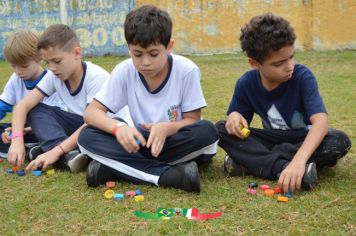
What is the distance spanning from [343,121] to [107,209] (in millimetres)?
2755

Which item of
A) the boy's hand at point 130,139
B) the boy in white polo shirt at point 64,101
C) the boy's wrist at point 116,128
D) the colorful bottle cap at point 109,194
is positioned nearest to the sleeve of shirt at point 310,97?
the boy's hand at point 130,139

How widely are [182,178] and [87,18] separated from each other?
11.7 metres

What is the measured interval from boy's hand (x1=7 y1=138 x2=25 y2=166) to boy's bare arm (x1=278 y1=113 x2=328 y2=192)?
1.76 m

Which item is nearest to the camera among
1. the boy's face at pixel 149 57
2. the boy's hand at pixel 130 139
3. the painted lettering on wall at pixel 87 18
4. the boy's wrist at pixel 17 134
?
the boy's hand at pixel 130 139

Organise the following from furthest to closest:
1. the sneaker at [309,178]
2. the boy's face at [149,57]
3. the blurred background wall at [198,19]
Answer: the blurred background wall at [198,19] → the boy's face at [149,57] → the sneaker at [309,178]

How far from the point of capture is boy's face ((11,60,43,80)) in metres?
3.64

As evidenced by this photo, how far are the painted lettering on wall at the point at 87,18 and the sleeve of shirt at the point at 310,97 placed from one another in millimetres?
10854

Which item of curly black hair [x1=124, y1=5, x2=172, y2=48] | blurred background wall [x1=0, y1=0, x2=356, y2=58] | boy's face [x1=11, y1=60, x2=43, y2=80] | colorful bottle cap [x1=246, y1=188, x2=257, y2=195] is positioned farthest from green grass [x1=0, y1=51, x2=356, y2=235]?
blurred background wall [x1=0, y1=0, x2=356, y2=58]

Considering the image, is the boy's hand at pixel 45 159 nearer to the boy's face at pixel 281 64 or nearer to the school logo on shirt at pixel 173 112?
the school logo on shirt at pixel 173 112

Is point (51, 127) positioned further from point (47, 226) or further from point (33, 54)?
point (47, 226)

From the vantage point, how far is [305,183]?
2562mm

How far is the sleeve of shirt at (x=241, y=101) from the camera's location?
10.3 feet

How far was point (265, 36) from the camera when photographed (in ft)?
9.30

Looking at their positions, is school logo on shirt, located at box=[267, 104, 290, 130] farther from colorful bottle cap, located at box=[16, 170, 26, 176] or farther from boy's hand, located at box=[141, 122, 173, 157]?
colorful bottle cap, located at box=[16, 170, 26, 176]
